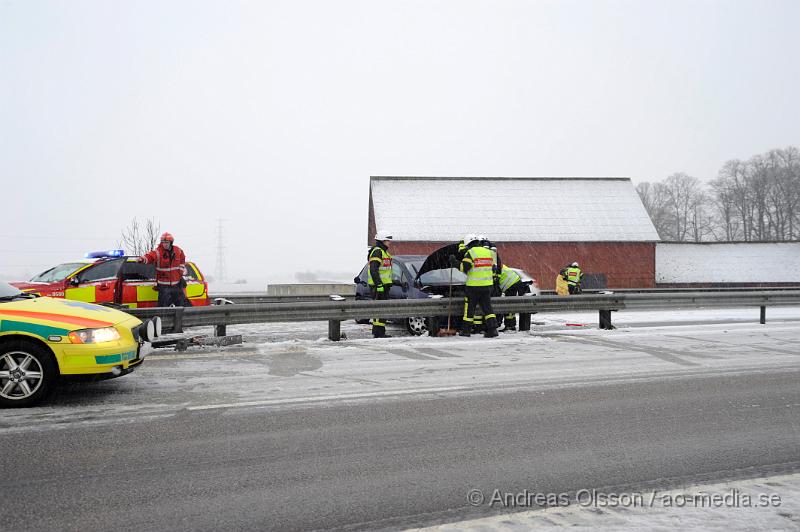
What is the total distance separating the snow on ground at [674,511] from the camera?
3.61 meters

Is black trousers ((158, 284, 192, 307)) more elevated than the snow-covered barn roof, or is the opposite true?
the snow-covered barn roof

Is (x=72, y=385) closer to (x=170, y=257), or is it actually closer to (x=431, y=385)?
(x=431, y=385)

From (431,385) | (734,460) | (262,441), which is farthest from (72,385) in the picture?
(734,460)

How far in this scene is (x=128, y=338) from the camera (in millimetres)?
7074

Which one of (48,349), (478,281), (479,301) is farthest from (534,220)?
(48,349)

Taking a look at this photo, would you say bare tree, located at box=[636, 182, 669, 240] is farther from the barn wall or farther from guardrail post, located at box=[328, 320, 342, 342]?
guardrail post, located at box=[328, 320, 342, 342]

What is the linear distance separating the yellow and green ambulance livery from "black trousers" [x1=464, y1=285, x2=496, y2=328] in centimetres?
687

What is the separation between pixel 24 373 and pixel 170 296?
19.3 feet

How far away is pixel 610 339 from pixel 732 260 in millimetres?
27477

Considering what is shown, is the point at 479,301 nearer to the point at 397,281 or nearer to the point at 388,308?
the point at 388,308

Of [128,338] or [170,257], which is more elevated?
[170,257]

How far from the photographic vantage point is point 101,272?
1274 centimetres

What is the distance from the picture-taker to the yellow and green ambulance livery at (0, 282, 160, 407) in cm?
639

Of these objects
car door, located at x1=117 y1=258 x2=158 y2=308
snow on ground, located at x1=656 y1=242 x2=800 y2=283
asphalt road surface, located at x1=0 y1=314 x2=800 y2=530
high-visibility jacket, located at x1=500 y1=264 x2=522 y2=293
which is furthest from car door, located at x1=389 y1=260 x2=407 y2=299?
snow on ground, located at x1=656 y1=242 x2=800 y2=283
